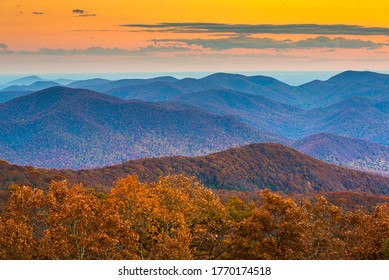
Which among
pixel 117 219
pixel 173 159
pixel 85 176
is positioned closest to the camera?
pixel 117 219

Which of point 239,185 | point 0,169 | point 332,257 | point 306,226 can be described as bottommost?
point 239,185

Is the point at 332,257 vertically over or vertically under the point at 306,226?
under

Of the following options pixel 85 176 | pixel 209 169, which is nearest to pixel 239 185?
Answer: pixel 209 169

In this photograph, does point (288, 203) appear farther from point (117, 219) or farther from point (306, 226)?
point (117, 219)

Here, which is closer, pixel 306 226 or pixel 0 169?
pixel 306 226

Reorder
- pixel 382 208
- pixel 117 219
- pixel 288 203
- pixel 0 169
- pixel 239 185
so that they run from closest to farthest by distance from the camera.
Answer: pixel 117 219 → pixel 288 203 → pixel 382 208 → pixel 0 169 → pixel 239 185

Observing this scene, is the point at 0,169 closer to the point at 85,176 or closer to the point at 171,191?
the point at 85,176
